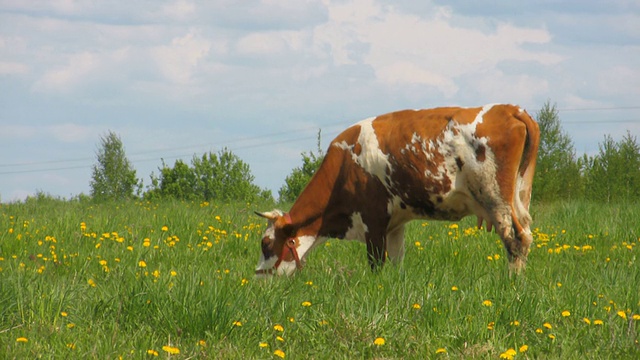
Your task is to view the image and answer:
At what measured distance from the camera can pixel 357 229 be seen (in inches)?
362

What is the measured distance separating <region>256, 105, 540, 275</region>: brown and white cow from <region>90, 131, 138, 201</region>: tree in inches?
1999

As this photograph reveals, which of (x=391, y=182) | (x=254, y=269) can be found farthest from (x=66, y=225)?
(x=391, y=182)

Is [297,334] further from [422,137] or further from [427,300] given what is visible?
[422,137]

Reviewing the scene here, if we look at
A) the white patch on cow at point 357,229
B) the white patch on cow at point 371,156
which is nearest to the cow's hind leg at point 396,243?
the white patch on cow at point 357,229

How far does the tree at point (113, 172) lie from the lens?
194 ft

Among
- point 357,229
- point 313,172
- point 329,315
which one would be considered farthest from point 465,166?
point 313,172

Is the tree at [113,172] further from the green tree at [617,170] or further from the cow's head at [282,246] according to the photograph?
the cow's head at [282,246]

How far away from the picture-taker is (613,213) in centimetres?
1447

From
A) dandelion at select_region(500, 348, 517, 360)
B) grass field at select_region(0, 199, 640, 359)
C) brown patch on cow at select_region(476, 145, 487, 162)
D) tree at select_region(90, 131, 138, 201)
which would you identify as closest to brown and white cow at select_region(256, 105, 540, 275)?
brown patch on cow at select_region(476, 145, 487, 162)

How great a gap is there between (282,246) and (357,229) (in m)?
0.93

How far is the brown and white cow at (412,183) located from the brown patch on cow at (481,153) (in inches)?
0.4

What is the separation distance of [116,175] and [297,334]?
57941mm

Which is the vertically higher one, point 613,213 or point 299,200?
point 299,200

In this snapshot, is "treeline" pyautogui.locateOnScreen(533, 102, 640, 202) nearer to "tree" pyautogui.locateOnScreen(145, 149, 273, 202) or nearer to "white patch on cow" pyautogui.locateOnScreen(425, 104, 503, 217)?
"tree" pyautogui.locateOnScreen(145, 149, 273, 202)
